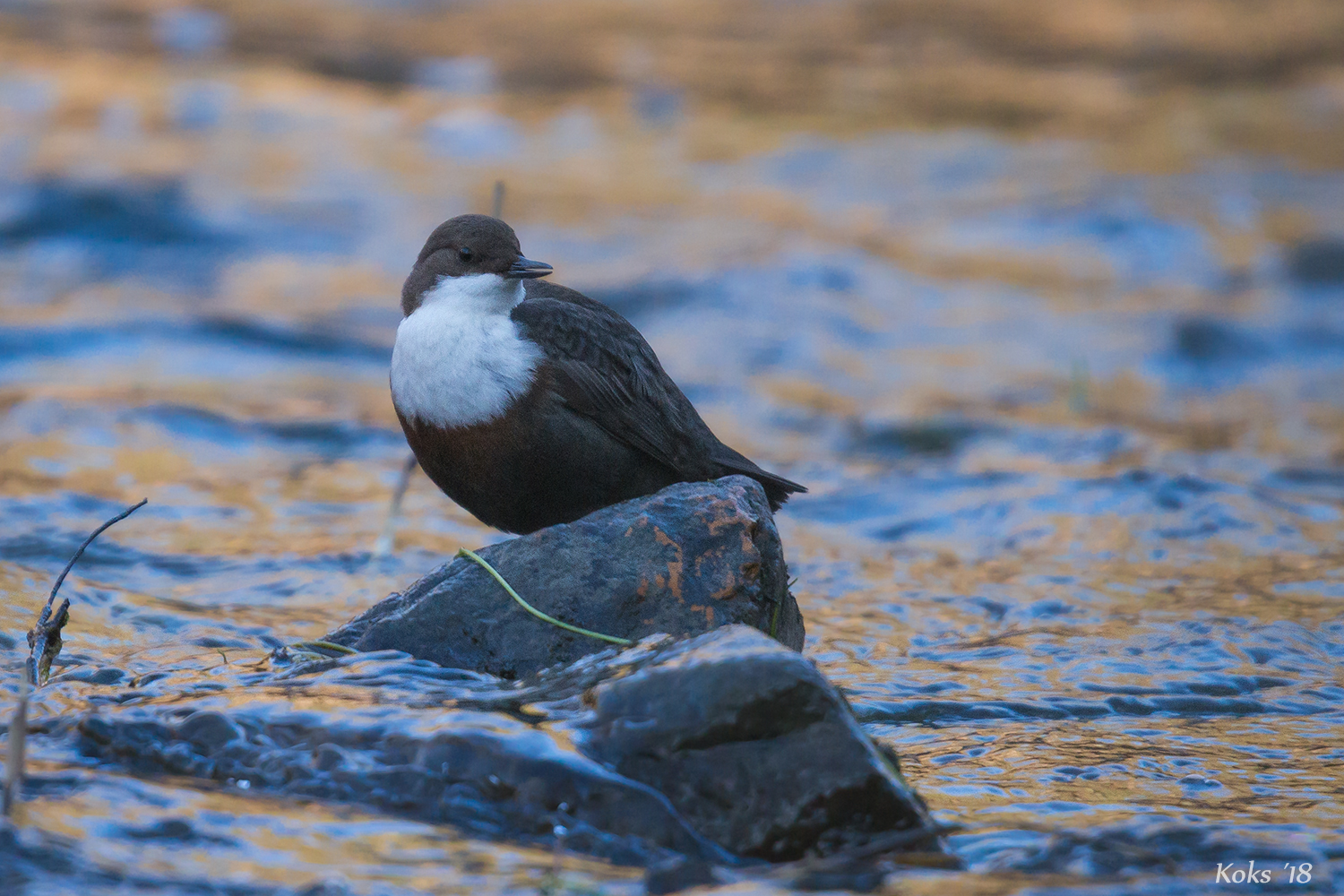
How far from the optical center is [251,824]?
307 centimetres

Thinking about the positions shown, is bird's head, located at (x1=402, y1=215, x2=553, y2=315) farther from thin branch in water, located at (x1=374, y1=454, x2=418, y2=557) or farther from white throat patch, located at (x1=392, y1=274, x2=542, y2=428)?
thin branch in water, located at (x1=374, y1=454, x2=418, y2=557)

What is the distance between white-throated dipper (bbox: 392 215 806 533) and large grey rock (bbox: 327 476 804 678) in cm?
37

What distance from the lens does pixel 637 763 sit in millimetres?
3137

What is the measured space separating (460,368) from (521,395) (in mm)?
190

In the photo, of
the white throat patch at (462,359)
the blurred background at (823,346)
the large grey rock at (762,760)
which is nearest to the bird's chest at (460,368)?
the white throat patch at (462,359)

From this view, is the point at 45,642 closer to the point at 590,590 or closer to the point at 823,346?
the point at 590,590

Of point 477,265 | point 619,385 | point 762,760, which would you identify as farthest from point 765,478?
point 762,760

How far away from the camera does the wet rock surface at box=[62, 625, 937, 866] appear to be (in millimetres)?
3082

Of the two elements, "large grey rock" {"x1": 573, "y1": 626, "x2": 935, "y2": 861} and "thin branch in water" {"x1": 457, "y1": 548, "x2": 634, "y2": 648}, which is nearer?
"large grey rock" {"x1": 573, "y1": 626, "x2": 935, "y2": 861}

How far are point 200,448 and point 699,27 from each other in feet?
43.0

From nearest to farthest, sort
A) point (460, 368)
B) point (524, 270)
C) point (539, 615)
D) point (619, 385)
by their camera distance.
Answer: point (539, 615) < point (460, 368) < point (524, 270) < point (619, 385)

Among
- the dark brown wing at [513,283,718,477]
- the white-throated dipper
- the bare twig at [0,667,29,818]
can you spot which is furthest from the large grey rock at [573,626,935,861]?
the dark brown wing at [513,283,718,477]

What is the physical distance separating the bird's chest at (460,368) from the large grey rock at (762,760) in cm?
137

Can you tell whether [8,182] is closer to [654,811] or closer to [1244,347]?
[1244,347]
